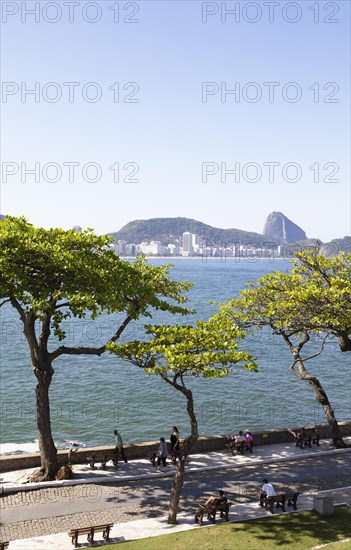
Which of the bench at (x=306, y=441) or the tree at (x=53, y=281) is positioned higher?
the tree at (x=53, y=281)

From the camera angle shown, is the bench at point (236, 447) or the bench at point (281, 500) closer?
the bench at point (281, 500)

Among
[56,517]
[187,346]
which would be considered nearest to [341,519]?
[187,346]

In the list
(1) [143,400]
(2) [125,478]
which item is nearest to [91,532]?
(2) [125,478]

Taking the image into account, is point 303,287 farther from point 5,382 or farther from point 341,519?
point 5,382

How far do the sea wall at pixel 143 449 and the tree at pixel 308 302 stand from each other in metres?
2.36

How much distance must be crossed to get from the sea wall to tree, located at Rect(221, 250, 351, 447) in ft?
7.75

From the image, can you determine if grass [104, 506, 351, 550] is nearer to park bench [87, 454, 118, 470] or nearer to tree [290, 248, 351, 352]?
park bench [87, 454, 118, 470]

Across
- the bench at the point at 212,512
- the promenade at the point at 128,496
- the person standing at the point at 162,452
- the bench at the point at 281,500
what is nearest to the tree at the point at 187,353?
the bench at the point at 212,512

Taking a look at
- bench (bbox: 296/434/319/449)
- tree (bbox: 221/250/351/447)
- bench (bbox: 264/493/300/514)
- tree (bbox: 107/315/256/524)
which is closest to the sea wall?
bench (bbox: 296/434/319/449)

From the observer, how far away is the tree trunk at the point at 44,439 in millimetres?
20359

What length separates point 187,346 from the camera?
1570 centimetres

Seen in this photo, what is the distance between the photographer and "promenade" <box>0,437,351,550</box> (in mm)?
15930

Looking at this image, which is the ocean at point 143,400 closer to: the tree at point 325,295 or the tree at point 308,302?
the tree at point 308,302

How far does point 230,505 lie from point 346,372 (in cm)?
3547
